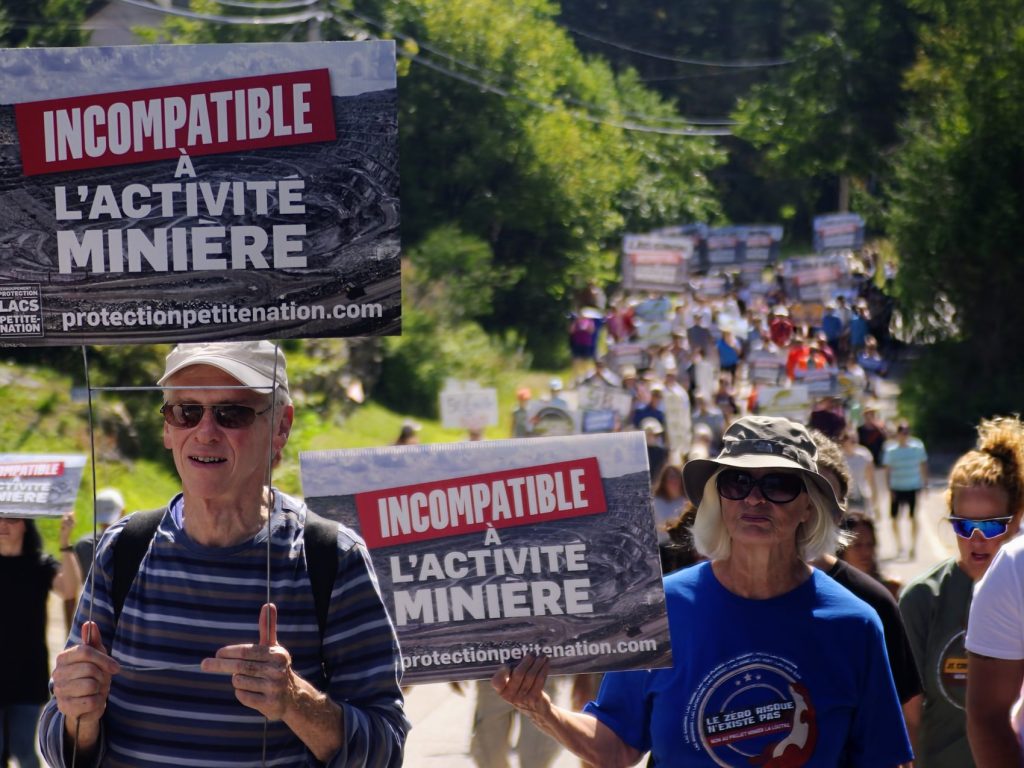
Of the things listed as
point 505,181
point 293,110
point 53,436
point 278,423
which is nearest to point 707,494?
point 278,423

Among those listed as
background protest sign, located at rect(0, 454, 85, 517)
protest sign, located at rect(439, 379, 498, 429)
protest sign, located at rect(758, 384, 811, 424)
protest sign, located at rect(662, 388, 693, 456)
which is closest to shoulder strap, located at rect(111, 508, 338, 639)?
background protest sign, located at rect(0, 454, 85, 517)

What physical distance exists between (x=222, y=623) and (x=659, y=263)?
1789cm

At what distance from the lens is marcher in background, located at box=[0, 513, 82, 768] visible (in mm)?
6344

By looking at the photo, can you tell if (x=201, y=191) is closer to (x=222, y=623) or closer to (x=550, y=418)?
(x=222, y=623)

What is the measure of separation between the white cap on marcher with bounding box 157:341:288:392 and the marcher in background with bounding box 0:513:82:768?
3.55 m

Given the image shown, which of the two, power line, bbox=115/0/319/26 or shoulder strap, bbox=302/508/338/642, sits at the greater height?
power line, bbox=115/0/319/26

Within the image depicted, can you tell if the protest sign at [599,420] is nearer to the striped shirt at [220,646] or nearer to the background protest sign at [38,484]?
the background protest sign at [38,484]

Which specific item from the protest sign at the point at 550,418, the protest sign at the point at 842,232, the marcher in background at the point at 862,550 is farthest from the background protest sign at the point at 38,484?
the protest sign at the point at 842,232

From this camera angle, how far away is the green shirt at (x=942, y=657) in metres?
4.83

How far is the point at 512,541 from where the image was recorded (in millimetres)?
3676

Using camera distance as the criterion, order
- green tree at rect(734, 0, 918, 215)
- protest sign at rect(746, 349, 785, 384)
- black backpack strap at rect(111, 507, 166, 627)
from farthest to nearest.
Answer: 1. green tree at rect(734, 0, 918, 215)
2. protest sign at rect(746, 349, 785, 384)
3. black backpack strap at rect(111, 507, 166, 627)

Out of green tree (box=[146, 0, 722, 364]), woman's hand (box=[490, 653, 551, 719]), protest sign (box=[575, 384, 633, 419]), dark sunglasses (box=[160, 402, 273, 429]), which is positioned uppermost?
green tree (box=[146, 0, 722, 364])

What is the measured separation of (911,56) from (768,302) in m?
15.7

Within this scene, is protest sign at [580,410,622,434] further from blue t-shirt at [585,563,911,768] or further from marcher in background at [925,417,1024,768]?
blue t-shirt at [585,563,911,768]
